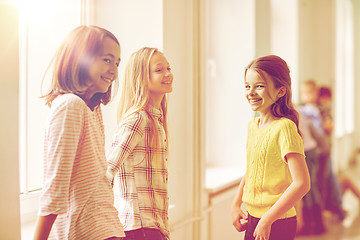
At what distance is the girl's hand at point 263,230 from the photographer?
58cm

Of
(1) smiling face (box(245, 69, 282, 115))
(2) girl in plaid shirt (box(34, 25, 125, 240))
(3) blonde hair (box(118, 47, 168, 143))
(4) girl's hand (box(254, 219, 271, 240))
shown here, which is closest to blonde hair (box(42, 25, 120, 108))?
(2) girl in plaid shirt (box(34, 25, 125, 240))

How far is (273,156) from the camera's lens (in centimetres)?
57

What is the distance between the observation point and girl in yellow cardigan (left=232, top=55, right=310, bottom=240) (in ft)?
1.85

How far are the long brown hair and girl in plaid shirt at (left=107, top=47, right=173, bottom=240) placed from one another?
0.61ft

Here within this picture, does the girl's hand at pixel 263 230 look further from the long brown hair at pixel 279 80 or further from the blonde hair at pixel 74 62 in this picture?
the blonde hair at pixel 74 62

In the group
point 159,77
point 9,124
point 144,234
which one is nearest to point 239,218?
point 144,234

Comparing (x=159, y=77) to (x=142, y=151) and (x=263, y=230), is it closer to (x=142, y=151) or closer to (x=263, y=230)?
(x=142, y=151)

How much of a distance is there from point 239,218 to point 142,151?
204mm

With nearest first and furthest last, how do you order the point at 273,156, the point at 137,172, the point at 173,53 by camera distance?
the point at 273,156, the point at 137,172, the point at 173,53

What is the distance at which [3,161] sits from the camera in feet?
1.95

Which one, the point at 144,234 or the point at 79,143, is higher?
the point at 79,143

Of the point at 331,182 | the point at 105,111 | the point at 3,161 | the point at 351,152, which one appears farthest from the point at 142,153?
the point at 351,152

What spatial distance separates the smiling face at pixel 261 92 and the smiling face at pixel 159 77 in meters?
0.16

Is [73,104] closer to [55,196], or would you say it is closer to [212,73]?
[55,196]
